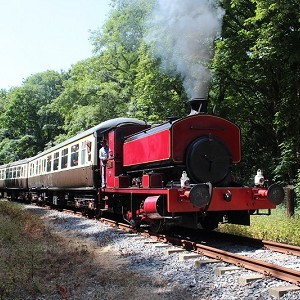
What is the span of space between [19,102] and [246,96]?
135ft

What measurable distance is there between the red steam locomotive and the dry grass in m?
1.58

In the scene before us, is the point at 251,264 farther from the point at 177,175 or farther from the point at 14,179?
the point at 14,179

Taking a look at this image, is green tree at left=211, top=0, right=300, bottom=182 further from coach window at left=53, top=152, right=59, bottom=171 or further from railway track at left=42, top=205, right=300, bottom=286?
railway track at left=42, top=205, right=300, bottom=286

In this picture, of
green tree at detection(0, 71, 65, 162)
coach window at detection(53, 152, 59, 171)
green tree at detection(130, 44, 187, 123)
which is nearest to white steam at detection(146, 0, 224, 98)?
green tree at detection(130, 44, 187, 123)

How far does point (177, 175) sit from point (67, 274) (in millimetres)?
3840

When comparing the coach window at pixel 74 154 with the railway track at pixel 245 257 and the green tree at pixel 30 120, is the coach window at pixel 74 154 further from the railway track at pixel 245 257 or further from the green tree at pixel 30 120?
the green tree at pixel 30 120

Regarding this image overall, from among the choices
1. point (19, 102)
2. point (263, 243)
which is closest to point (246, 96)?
point (263, 243)

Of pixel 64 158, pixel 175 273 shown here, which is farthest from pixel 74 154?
pixel 175 273

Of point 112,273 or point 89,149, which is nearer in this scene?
point 112,273

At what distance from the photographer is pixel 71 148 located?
16.0 metres

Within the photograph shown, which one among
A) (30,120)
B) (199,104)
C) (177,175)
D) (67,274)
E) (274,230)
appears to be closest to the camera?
(67,274)

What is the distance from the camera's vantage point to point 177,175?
9391 millimetres

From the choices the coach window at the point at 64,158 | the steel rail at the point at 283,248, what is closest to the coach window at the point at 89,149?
the coach window at the point at 64,158

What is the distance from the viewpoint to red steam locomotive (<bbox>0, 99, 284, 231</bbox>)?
832 cm
